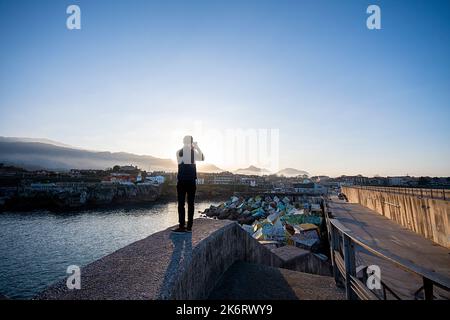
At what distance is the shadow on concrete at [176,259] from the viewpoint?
215 centimetres

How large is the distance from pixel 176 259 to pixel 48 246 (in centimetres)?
3045

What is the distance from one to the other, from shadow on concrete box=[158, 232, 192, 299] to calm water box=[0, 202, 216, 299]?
7991 millimetres

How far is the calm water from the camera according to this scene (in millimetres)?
16391

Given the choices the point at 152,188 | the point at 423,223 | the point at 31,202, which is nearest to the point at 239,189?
the point at 152,188

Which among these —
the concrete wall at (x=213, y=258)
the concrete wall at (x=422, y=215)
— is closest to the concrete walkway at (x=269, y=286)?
the concrete wall at (x=213, y=258)

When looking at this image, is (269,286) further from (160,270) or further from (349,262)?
(160,270)

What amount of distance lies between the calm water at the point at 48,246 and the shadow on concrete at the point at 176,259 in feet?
26.2

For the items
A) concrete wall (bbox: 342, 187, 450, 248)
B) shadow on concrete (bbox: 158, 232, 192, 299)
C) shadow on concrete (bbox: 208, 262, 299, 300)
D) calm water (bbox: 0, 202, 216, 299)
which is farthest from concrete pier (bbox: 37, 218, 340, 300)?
calm water (bbox: 0, 202, 216, 299)

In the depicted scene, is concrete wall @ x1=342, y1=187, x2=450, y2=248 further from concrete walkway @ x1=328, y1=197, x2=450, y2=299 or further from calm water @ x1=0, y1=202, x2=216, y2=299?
calm water @ x1=0, y1=202, x2=216, y2=299

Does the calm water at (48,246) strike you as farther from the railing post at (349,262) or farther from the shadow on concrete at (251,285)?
the railing post at (349,262)

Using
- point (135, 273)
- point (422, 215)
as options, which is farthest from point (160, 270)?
point (422, 215)

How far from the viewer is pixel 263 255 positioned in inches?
234
